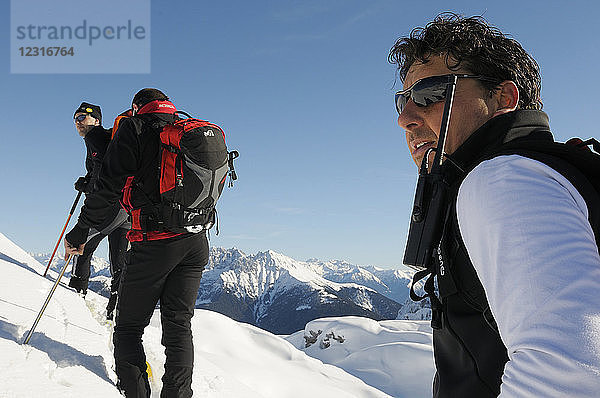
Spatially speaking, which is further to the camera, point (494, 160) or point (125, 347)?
point (125, 347)

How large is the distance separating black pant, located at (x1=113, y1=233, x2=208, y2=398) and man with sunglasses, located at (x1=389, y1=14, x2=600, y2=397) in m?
2.67

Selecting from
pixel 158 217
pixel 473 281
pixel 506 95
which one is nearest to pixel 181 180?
pixel 158 217

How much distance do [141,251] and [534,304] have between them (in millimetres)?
3458

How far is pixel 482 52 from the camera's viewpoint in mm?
1769

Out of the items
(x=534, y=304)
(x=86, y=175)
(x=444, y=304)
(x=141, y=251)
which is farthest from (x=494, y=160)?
(x=86, y=175)

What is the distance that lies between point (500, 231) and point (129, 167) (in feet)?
11.2

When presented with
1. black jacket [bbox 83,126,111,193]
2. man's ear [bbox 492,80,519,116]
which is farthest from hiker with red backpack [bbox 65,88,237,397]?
man's ear [bbox 492,80,519,116]

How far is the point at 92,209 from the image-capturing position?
12.6 feet

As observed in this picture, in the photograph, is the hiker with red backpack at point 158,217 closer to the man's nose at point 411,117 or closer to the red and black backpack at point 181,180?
the red and black backpack at point 181,180

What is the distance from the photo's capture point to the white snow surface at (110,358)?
12.0ft

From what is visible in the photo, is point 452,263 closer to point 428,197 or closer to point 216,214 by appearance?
point 428,197

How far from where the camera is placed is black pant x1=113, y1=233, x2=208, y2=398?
3596mm

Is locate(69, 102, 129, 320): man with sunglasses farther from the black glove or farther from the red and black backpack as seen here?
the red and black backpack

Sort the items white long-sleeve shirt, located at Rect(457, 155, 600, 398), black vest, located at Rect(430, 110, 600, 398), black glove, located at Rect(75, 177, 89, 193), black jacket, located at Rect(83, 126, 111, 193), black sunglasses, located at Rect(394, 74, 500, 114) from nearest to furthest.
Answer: white long-sleeve shirt, located at Rect(457, 155, 600, 398) → black vest, located at Rect(430, 110, 600, 398) → black sunglasses, located at Rect(394, 74, 500, 114) → black jacket, located at Rect(83, 126, 111, 193) → black glove, located at Rect(75, 177, 89, 193)
